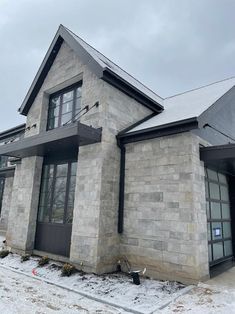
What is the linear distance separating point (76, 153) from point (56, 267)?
3734 mm

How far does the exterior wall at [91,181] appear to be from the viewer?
701 cm

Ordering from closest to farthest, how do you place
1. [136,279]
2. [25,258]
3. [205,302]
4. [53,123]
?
1. [205,302]
2. [136,279]
3. [25,258]
4. [53,123]

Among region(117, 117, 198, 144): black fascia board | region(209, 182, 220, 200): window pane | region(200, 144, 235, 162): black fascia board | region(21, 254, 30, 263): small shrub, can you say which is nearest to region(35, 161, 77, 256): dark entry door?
region(21, 254, 30, 263): small shrub

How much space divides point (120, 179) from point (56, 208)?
9.00ft

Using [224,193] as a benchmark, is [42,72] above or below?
above

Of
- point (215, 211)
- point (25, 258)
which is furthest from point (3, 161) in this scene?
point (215, 211)

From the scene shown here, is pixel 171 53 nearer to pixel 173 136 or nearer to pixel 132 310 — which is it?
pixel 173 136

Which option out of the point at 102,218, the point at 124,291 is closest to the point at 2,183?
the point at 102,218

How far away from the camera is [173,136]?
6996 millimetres

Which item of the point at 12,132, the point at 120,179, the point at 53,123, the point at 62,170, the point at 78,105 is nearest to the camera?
the point at 120,179

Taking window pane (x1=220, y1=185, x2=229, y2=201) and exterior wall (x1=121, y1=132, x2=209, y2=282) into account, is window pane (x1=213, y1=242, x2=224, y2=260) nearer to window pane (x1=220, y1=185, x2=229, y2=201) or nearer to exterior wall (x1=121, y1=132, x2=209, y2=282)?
Result: exterior wall (x1=121, y1=132, x2=209, y2=282)

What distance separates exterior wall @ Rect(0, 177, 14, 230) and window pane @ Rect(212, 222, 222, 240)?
1256 centimetres

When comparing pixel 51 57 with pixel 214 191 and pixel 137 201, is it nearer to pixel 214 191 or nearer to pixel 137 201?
pixel 137 201

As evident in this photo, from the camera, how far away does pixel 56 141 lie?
302 inches
